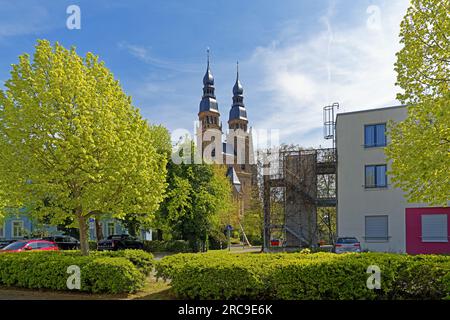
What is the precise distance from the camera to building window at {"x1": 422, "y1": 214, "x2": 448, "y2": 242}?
24.2 meters

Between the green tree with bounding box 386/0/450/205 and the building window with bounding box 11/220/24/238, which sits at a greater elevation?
the green tree with bounding box 386/0/450/205

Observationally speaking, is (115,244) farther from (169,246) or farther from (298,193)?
(298,193)

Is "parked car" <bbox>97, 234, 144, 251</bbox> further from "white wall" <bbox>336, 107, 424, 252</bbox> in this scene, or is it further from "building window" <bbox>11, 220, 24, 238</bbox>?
"building window" <bbox>11, 220, 24, 238</bbox>

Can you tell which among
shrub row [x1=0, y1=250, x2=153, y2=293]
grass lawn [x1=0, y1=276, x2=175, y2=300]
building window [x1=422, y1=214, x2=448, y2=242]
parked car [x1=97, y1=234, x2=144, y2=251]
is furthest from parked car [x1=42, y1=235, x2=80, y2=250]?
building window [x1=422, y1=214, x2=448, y2=242]

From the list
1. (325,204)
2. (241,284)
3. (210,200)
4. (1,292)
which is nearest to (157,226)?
(210,200)

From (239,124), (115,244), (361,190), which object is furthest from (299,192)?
(239,124)

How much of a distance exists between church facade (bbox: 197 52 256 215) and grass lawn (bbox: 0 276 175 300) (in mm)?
76388

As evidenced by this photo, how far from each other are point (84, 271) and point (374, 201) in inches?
832

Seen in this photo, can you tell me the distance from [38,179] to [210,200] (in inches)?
750

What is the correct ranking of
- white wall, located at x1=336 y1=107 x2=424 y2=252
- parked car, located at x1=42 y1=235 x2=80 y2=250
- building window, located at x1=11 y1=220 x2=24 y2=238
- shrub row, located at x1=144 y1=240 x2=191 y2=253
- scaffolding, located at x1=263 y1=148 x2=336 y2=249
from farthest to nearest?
building window, located at x1=11 y1=220 x2=24 y2=238, shrub row, located at x1=144 y1=240 x2=191 y2=253, parked car, located at x1=42 y1=235 x2=80 y2=250, scaffolding, located at x1=263 y1=148 x2=336 y2=249, white wall, located at x1=336 y1=107 x2=424 y2=252

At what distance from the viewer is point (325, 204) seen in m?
30.2

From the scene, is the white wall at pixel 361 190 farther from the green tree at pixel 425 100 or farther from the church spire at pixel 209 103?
the church spire at pixel 209 103

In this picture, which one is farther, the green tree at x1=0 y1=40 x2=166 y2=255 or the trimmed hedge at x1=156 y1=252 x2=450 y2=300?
the green tree at x1=0 y1=40 x2=166 y2=255
